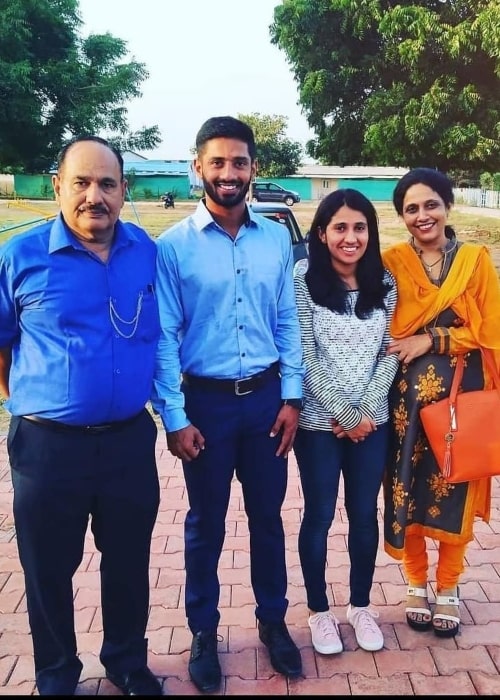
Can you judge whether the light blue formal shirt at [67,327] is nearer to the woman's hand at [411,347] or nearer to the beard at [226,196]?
the beard at [226,196]

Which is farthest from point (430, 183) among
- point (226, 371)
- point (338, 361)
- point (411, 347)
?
point (226, 371)

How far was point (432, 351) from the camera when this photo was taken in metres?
2.53

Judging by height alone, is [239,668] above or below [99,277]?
below

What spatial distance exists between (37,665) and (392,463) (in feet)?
5.07

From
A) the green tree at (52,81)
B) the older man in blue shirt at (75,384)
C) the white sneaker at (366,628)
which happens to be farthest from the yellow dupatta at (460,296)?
the green tree at (52,81)

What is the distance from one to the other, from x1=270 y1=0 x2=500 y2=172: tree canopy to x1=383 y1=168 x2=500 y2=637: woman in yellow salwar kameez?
38.4 feet

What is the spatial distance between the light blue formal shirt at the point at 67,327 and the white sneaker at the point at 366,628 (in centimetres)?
135

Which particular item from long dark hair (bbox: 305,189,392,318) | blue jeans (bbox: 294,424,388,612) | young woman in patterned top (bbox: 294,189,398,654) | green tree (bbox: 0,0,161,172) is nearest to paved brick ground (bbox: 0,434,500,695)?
young woman in patterned top (bbox: 294,189,398,654)

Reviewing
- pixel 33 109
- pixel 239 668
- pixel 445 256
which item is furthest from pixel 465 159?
pixel 239 668

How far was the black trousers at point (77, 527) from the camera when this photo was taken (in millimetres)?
2064

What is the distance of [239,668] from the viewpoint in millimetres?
2477

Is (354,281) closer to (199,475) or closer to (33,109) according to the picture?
(199,475)

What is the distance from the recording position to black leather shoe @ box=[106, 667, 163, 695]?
231 centimetres

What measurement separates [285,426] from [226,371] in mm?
317
